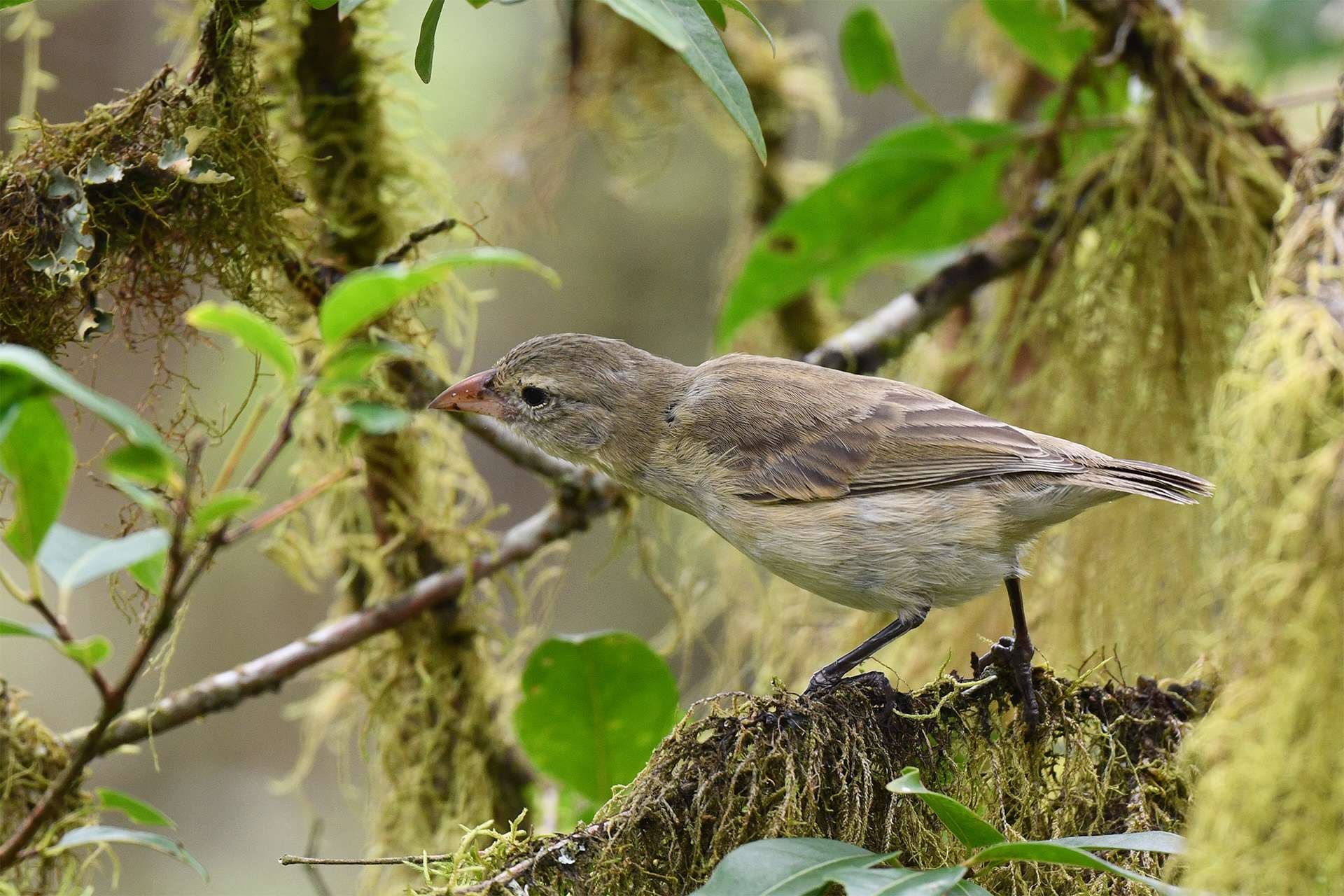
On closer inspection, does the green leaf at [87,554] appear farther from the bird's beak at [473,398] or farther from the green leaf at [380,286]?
the bird's beak at [473,398]

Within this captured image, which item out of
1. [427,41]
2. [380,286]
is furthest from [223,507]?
[427,41]

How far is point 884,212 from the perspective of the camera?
4469mm

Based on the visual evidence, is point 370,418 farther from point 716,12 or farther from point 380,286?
point 716,12

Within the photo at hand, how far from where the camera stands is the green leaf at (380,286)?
145 centimetres

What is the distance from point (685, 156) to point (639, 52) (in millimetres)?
3052

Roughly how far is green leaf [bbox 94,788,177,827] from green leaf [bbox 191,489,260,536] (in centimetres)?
91

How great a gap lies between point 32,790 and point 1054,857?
2.53 metres

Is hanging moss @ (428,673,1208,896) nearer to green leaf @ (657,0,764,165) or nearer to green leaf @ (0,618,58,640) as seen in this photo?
green leaf @ (0,618,58,640)

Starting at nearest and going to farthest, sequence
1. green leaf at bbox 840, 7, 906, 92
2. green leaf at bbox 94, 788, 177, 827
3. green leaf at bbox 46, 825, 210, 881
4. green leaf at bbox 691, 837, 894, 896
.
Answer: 1. green leaf at bbox 691, 837, 894, 896
2. green leaf at bbox 46, 825, 210, 881
3. green leaf at bbox 94, 788, 177, 827
4. green leaf at bbox 840, 7, 906, 92

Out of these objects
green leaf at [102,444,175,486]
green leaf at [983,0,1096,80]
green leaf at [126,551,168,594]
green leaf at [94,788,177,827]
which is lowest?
green leaf at [94,788,177,827]

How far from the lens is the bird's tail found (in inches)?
109

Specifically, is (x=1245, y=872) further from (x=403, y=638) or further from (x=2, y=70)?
(x=2, y=70)

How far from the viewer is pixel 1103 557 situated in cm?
372

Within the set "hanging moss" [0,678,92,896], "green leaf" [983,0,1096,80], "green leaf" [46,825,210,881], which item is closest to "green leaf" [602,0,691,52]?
"green leaf" [46,825,210,881]
